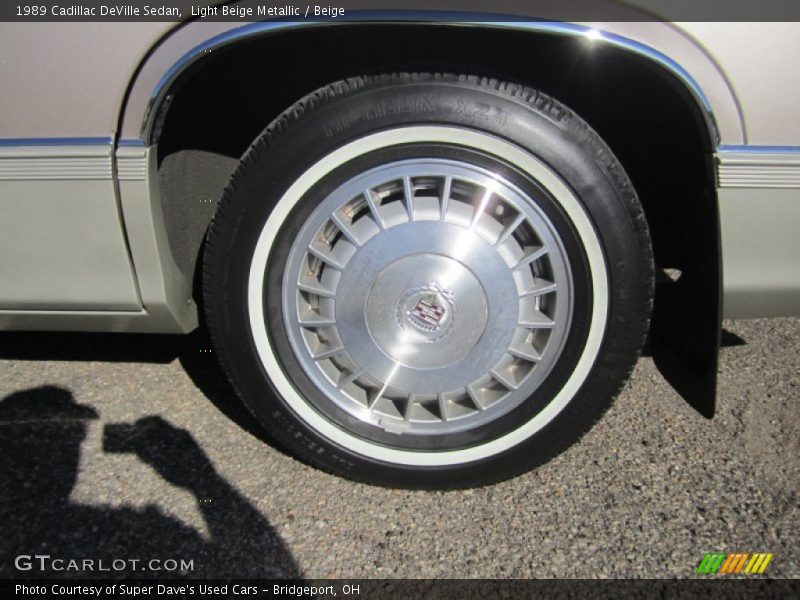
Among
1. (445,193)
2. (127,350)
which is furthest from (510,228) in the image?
(127,350)

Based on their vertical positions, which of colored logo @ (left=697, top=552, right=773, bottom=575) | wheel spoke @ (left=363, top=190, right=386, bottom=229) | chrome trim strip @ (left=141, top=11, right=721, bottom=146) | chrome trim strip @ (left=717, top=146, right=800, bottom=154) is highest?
chrome trim strip @ (left=141, top=11, right=721, bottom=146)

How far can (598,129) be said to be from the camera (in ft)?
7.32

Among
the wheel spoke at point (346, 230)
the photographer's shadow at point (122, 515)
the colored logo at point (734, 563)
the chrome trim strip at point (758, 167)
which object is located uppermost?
the chrome trim strip at point (758, 167)

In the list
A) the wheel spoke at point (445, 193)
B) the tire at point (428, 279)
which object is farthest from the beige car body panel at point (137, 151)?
the wheel spoke at point (445, 193)

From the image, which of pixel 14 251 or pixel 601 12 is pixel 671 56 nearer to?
pixel 601 12

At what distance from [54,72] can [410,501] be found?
4.82ft

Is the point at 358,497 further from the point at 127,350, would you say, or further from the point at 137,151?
the point at 127,350

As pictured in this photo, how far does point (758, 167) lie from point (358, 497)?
1380 millimetres

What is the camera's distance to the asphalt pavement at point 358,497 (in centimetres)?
185

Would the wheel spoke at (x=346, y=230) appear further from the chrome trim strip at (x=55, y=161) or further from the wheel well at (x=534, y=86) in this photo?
the chrome trim strip at (x=55, y=161)

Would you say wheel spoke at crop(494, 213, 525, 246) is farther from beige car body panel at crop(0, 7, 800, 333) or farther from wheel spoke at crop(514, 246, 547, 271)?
beige car body panel at crop(0, 7, 800, 333)

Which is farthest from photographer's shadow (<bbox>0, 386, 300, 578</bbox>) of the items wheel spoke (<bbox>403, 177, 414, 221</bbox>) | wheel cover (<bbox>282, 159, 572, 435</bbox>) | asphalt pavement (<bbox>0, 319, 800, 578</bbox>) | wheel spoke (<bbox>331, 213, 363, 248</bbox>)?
wheel spoke (<bbox>403, 177, 414, 221</bbox>)

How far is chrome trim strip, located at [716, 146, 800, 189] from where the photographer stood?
1.75 m

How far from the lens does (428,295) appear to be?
1.96 metres
